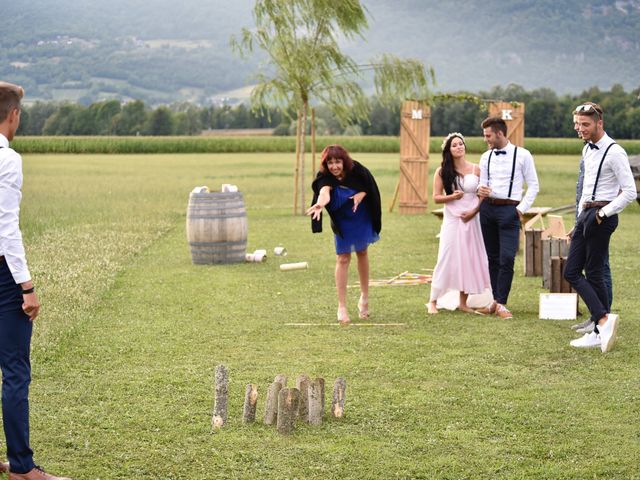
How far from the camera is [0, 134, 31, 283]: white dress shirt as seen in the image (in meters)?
5.65

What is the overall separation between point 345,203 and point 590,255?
9.08 ft

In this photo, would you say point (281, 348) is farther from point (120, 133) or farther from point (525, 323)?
point (120, 133)

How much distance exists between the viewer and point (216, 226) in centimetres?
1688

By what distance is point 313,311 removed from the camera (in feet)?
40.9

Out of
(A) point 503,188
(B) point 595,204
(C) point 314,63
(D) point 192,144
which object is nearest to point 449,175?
(A) point 503,188

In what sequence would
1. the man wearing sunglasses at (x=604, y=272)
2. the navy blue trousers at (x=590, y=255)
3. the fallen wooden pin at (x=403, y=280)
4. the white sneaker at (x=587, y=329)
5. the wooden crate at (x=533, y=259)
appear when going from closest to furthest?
the navy blue trousers at (x=590, y=255)
the man wearing sunglasses at (x=604, y=272)
the white sneaker at (x=587, y=329)
the fallen wooden pin at (x=403, y=280)
the wooden crate at (x=533, y=259)

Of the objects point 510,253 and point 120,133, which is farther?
point 120,133

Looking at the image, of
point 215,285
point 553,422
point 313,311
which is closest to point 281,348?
point 313,311

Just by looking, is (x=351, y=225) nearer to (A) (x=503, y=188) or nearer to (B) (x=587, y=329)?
(A) (x=503, y=188)

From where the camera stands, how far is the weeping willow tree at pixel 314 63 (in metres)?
26.8

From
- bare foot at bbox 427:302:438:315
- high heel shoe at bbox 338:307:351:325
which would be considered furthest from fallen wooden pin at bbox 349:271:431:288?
high heel shoe at bbox 338:307:351:325

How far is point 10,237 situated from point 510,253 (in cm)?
710

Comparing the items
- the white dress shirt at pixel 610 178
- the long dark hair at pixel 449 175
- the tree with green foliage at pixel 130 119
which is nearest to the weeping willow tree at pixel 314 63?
the long dark hair at pixel 449 175

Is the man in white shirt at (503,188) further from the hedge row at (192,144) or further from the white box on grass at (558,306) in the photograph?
the hedge row at (192,144)
